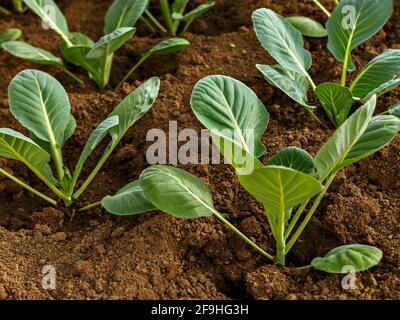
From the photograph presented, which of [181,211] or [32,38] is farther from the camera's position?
[32,38]

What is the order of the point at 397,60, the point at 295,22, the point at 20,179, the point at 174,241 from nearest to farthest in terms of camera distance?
the point at 174,241, the point at 397,60, the point at 20,179, the point at 295,22

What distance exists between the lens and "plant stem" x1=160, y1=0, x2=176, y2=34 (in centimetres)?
213

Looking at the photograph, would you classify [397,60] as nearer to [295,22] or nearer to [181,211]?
[295,22]

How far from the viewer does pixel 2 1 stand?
2469 millimetres

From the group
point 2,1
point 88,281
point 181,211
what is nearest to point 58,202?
point 88,281

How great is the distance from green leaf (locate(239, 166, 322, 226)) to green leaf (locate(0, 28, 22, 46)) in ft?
3.58

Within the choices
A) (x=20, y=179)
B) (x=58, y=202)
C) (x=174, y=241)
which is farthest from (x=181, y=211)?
(x=20, y=179)

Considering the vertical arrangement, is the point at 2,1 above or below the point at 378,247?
above

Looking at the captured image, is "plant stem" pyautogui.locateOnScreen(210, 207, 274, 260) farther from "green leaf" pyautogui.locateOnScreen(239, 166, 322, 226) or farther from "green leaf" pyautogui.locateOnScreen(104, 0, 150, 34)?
"green leaf" pyautogui.locateOnScreen(104, 0, 150, 34)

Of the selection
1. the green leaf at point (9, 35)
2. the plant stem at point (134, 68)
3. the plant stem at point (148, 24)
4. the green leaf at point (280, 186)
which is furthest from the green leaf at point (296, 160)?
the green leaf at point (9, 35)

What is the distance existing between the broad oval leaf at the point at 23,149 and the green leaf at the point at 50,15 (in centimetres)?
52

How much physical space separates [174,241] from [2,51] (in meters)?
0.98
